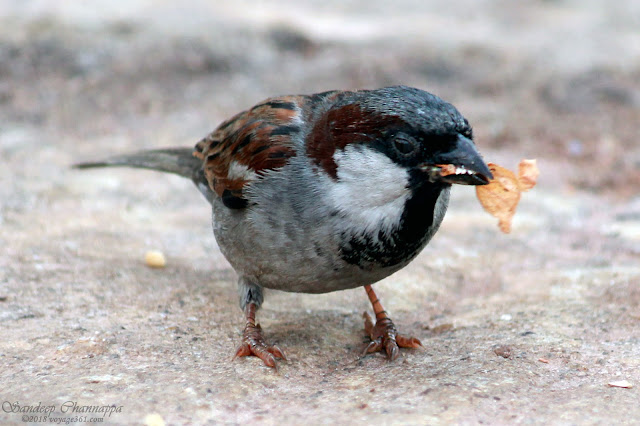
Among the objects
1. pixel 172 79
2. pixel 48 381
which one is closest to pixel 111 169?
pixel 172 79

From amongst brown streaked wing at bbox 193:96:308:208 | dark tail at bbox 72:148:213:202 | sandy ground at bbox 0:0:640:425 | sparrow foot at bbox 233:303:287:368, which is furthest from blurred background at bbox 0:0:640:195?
sparrow foot at bbox 233:303:287:368

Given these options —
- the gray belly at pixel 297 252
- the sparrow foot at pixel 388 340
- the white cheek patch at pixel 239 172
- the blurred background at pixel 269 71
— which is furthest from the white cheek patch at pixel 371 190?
the blurred background at pixel 269 71

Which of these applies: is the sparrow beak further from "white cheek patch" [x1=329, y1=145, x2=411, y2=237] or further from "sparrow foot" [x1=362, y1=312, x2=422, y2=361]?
"sparrow foot" [x1=362, y1=312, x2=422, y2=361]

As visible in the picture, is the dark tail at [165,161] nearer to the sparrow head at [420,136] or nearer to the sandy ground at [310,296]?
the sandy ground at [310,296]

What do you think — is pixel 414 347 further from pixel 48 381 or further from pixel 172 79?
pixel 172 79

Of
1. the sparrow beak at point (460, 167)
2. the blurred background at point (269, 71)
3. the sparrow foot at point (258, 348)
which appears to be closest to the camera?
the sparrow beak at point (460, 167)

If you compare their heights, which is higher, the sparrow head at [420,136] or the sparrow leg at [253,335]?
the sparrow head at [420,136]
